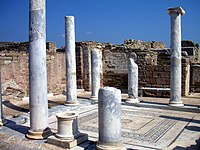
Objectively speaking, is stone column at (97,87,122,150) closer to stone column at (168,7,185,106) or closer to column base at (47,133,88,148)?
column base at (47,133,88,148)

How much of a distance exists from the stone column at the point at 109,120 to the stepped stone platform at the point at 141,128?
60 cm

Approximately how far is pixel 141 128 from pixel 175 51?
3769 mm

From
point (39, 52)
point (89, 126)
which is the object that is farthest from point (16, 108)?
point (39, 52)

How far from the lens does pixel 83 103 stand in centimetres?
1012

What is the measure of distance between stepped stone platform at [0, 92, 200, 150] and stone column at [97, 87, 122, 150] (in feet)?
1.97

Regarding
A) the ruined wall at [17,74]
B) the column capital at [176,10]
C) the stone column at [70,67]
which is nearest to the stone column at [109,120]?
the stone column at [70,67]

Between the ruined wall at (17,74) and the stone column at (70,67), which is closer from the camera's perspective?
the stone column at (70,67)

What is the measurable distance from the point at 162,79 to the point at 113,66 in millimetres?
3622

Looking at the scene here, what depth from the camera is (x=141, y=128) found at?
22.1 ft

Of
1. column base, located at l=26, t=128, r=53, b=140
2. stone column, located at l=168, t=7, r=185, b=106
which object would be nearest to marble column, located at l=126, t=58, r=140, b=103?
stone column, located at l=168, t=7, r=185, b=106

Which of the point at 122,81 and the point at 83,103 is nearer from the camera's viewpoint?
the point at 83,103

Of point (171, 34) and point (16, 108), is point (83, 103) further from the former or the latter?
point (171, 34)

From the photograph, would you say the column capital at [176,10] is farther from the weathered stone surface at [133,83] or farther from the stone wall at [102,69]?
the stone wall at [102,69]

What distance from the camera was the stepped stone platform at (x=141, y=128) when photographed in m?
5.30
